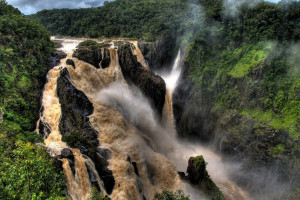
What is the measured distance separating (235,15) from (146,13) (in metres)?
18.5

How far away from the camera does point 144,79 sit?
27.8 meters

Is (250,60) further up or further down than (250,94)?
further up

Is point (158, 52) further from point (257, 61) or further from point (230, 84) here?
point (257, 61)

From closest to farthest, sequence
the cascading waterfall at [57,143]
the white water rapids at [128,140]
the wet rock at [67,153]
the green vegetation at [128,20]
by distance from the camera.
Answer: the cascading waterfall at [57,143], the wet rock at [67,153], the white water rapids at [128,140], the green vegetation at [128,20]

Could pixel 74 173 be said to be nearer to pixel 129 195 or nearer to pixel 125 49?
pixel 129 195

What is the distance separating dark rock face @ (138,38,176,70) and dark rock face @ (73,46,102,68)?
23.9 ft

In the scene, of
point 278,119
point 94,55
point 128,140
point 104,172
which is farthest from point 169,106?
point 104,172

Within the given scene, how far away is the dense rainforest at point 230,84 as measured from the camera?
19422 millimetres

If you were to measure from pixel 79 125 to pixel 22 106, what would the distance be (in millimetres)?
6207

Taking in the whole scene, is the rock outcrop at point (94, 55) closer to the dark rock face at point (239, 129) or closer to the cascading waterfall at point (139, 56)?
the cascading waterfall at point (139, 56)

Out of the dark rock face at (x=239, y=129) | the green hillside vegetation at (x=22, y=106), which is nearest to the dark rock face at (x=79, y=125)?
the green hillside vegetation at (x=22, y=106)

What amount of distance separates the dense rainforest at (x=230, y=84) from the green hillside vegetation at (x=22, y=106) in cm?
10

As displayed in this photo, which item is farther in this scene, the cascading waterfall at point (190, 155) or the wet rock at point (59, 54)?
the wet rock at point (59, 54)

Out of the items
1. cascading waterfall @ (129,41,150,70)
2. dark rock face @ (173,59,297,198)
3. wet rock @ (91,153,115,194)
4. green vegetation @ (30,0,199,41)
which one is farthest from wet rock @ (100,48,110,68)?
wet rock @ (91,153,115,194)
